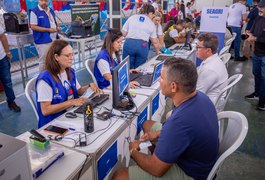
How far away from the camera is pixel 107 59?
255cm

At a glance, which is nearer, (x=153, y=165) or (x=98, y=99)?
(x=153, y=165)

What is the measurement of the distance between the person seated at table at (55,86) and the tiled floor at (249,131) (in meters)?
1.22

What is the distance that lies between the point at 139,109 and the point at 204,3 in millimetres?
11812

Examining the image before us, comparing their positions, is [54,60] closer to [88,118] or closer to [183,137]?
[88,118]

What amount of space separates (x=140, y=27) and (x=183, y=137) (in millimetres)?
2732

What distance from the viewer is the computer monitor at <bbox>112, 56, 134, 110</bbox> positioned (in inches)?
66.6

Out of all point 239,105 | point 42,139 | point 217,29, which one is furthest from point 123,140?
point 217,29

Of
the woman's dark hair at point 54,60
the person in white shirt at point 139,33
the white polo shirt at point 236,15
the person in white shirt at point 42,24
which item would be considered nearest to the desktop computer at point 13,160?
the woman's dark hair at point 54,60

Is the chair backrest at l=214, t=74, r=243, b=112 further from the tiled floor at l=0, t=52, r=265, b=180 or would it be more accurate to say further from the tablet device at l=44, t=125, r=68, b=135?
the tablet device at l=44, t=125, r=68, b=135

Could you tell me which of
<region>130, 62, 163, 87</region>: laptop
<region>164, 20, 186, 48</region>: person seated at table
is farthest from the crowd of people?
<region>164, 20, 186, 48</region>: person seated at table

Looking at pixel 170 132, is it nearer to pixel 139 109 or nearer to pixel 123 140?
pixel 123 140

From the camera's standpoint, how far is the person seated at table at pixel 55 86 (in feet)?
5.77

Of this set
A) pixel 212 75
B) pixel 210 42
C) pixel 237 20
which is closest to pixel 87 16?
pixel 210 42

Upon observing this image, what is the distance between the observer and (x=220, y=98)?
2238 millimetres
